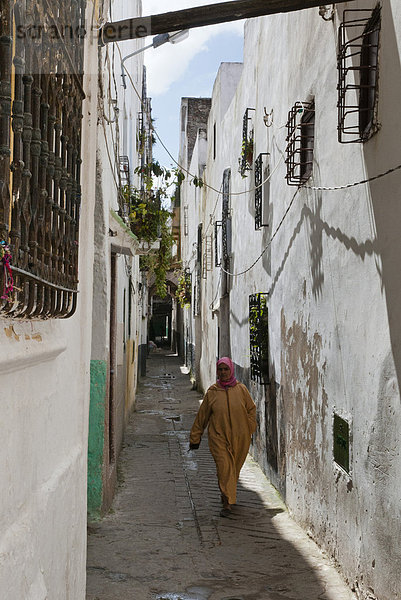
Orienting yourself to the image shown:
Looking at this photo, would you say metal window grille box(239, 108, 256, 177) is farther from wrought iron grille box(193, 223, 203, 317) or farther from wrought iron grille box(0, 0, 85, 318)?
wrought iron grille box(193, 223, 203, 317)

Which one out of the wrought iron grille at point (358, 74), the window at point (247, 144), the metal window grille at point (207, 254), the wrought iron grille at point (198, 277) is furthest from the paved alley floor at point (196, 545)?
the wrought iron grille at point (198, 277)

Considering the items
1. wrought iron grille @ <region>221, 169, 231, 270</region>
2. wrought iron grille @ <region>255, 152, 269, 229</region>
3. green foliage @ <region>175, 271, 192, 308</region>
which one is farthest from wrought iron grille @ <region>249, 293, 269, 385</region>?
green foliage @ <region>175, 271, 192, 308</region>

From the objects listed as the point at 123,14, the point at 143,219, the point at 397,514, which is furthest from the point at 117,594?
the point at 123,14

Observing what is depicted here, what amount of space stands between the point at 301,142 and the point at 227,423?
10.2 ft

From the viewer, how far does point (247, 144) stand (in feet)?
37.5

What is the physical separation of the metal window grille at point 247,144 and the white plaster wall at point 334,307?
42.7 inches

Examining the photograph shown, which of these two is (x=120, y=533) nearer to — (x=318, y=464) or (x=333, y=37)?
(x=318, y=464)

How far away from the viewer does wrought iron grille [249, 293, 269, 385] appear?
968 centimetres

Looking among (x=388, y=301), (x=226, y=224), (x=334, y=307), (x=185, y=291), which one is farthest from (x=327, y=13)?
(x=185, y=291)

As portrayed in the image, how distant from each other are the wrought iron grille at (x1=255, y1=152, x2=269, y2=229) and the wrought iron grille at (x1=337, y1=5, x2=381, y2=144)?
4.19 m

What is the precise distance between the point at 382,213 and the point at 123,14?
246 inches

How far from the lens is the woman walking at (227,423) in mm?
8047

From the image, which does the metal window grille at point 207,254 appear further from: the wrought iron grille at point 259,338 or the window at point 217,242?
the wrought iron grille at point 259,338

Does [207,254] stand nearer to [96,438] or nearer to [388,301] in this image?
[96,438]
